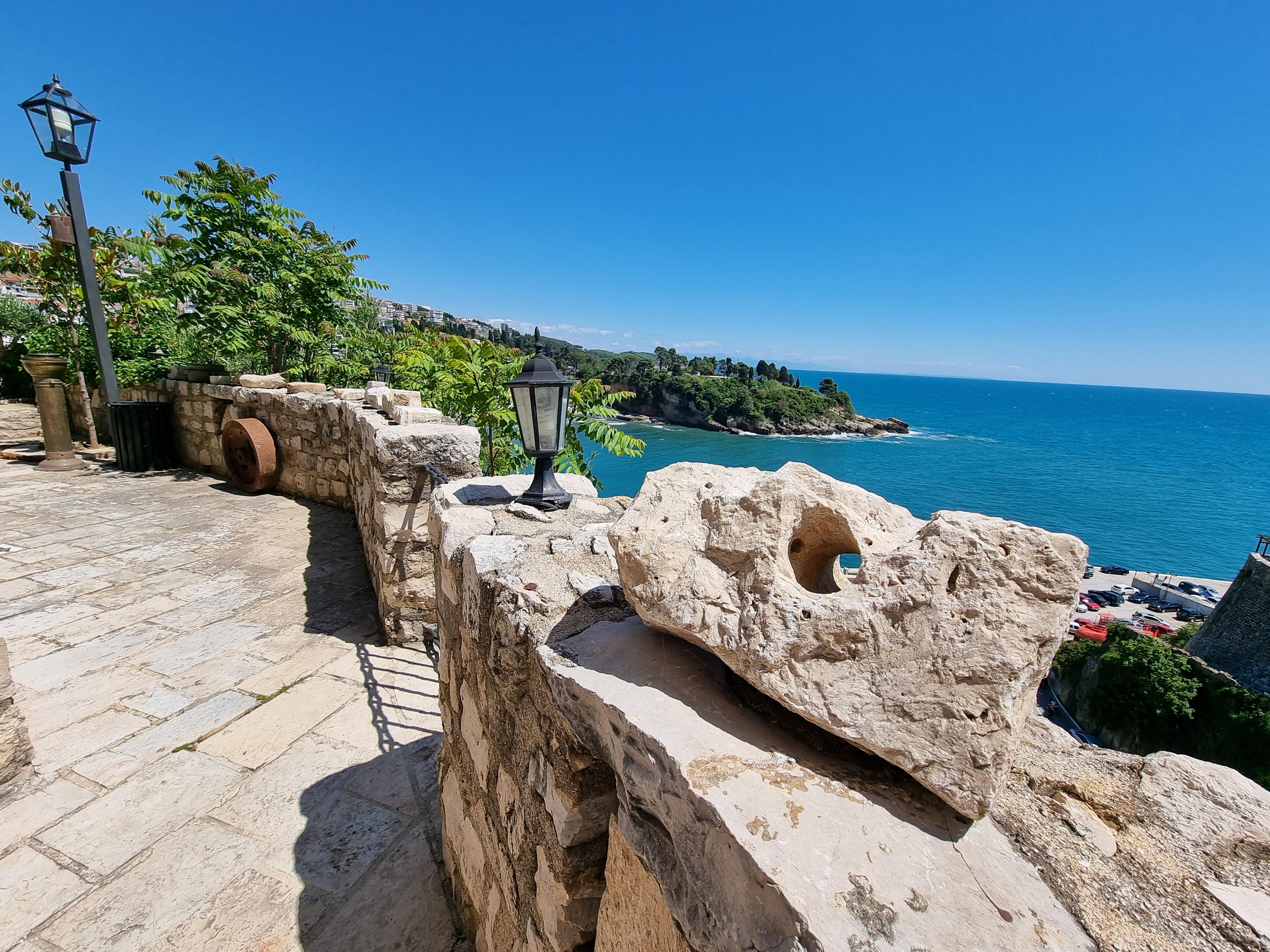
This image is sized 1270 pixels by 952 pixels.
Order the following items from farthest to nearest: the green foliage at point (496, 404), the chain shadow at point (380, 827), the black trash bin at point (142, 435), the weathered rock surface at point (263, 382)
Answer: the black trash bin at point (142, 435) < the weathered rock surface at point (263, 382) < the green foliage at point (496, 404) < the chain shadow at point (380, 827)

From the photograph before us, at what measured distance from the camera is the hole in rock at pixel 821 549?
1.17 meters

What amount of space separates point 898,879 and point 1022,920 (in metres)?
0.17

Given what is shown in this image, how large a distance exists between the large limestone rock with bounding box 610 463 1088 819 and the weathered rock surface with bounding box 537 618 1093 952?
4.0 inches

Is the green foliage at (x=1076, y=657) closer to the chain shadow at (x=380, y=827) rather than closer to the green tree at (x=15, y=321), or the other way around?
the chain shadow at (x=380, y=827)

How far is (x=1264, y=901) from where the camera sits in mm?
839

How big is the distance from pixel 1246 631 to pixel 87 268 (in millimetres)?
33316

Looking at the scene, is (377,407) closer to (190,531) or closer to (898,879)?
(190,531)

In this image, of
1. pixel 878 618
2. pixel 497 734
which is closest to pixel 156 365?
pixel 497 734

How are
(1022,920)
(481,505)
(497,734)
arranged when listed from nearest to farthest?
(1022,920), (497,734), (481,505)

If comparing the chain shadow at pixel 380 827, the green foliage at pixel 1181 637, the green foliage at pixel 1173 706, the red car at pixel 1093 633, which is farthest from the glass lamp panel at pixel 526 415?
the green foliage at pixel 1181 637

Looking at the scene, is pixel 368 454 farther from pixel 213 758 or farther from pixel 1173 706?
pixel 1173 706

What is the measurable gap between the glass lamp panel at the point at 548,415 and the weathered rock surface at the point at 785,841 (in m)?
1.49

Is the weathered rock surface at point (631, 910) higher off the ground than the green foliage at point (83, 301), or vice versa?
the green foliage at point (83, 301)

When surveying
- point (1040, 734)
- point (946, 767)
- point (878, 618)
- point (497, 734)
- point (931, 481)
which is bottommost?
point (931, 481)
